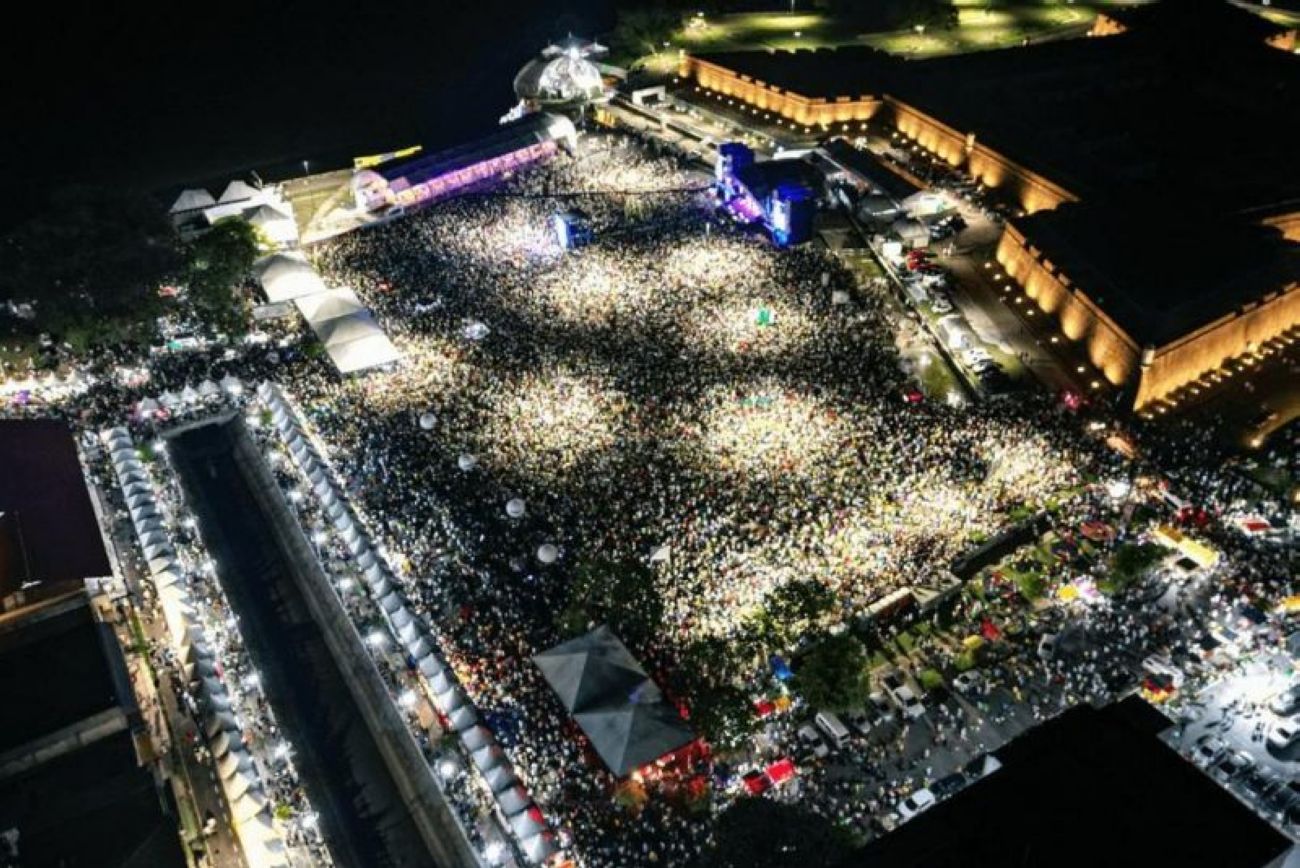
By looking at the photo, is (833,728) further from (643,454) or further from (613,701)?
(643,454)

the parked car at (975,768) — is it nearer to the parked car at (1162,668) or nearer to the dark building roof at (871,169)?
the parked car at (1162,668)

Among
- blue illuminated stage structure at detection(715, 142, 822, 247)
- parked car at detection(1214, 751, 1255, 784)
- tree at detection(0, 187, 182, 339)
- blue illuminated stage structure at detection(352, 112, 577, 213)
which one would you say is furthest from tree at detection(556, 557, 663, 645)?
blue illuminated stage structure at detection(352, 112, 577, 213)

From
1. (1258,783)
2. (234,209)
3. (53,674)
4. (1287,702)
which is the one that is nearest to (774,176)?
(234,209)

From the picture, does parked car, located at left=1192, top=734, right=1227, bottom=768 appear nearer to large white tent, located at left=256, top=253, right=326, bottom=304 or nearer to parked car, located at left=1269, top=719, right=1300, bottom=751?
parked car, located at left=1269, top=719, right=1300, bottom=751

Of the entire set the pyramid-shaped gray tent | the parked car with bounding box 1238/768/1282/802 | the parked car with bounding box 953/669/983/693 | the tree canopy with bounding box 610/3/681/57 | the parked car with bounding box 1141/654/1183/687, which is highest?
the tree canopy with bounding box 610/3/681/57

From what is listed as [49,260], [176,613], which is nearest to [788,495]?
[176,613]

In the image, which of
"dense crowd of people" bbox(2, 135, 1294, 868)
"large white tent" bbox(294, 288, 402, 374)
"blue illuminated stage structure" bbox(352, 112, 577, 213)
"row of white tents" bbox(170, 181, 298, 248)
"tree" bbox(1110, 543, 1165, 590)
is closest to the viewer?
"dense crowd of people" bbox(2, 135, 1294, 868)
